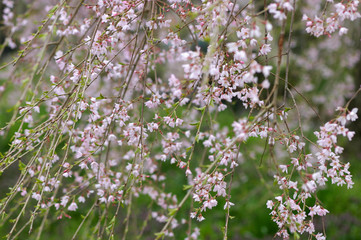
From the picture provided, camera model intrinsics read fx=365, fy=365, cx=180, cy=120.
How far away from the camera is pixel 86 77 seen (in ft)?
6.02

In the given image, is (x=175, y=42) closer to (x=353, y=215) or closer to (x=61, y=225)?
(x=61, y=225)

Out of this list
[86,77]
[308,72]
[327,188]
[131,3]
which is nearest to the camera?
[86,77]

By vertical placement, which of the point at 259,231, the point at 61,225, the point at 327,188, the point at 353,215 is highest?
the point at 327,188

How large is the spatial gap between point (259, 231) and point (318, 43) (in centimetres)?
363

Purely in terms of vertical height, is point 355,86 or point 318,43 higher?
point 318,43

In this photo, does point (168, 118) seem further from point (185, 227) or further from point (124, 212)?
point (124, 212)

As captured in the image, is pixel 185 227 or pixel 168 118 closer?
pixel 168 118

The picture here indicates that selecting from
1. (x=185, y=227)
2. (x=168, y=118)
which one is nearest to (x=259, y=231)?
(x=185, y=227)

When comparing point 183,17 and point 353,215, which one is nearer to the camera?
point 183,17

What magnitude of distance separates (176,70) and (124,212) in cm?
406

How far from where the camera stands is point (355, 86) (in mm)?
5961

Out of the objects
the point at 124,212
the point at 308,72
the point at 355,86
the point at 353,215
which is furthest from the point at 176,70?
the point at 353,215

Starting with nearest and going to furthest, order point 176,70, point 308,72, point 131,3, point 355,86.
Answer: point 131,3, point 355,86, point 308,72, point 176,70

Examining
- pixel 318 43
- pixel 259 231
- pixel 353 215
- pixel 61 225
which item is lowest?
pixel 61 225
